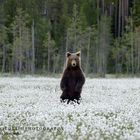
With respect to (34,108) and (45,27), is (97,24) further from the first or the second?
(34,108)

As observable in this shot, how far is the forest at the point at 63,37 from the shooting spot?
265ft

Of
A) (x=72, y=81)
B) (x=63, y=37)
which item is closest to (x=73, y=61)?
(x=72, y=81)

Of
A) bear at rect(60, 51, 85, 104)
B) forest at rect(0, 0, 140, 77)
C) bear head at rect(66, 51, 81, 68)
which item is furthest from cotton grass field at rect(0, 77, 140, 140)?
forest at rect(0, 0, 140, 77)

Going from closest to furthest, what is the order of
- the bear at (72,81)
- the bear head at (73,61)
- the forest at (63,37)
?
the bear head at (73,61), the bear at (72,81), the forest at (63,37)

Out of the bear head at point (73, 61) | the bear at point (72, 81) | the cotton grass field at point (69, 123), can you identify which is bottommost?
the cotton grass field at point (69, 123)

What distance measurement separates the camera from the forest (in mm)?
80625

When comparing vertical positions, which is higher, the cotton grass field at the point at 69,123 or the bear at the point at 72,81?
the bear at the point at 72,81

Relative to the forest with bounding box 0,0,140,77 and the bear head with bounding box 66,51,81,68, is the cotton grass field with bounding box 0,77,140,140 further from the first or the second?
the forest with bounding box 0,0,140,77

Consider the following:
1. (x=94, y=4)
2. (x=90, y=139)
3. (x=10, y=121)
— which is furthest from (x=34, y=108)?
(x=94, y=4)

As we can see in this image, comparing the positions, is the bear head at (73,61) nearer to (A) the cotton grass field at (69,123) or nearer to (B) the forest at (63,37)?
(A) the cotton grass field at (69,123)

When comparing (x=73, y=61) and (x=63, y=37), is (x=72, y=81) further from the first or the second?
(x=63, y=37)

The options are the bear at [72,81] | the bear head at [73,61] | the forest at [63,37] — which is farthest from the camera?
the forest at [63,37]

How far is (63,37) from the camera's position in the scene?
92500mm

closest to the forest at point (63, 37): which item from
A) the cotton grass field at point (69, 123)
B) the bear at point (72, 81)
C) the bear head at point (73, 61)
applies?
the bear at point (72, 81)
